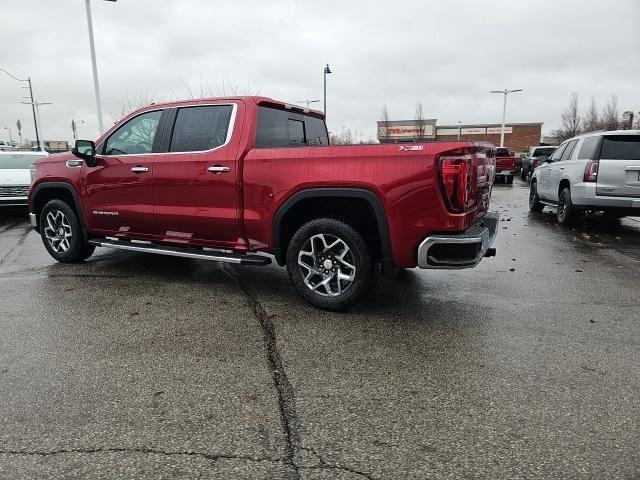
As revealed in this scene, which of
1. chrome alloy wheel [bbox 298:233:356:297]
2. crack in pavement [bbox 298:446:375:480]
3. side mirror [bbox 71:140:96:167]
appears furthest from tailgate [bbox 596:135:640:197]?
side mirror [bbox 71:140:96:167]

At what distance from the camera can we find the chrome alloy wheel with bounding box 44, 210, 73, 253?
20.4 ft

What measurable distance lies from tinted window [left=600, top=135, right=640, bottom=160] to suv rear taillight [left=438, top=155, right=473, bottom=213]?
5.54 meters

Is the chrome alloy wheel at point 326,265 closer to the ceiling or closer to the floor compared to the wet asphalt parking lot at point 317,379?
closer to the ceiling

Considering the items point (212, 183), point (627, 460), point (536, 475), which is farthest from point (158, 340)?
point (627, 460)

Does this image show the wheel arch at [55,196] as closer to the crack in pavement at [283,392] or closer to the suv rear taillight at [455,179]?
the crack in pavement at [283,392]

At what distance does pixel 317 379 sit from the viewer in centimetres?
313

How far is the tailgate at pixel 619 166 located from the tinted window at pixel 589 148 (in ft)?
0.39

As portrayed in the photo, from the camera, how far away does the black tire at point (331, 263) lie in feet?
13.8

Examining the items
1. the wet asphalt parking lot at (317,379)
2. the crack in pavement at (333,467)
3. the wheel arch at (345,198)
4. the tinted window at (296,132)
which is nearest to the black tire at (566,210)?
the wet asphalt parking lot at (317,379)

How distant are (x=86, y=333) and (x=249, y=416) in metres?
1.96

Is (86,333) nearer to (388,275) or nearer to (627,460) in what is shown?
(388,275)

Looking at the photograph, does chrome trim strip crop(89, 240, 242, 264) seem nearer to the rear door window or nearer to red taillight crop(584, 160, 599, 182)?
red taillight crop(584, 160, 599, 182)

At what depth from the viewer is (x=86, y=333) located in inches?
155

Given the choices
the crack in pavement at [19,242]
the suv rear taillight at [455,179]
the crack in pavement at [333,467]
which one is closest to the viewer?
the crack in pavement at [333,467]
